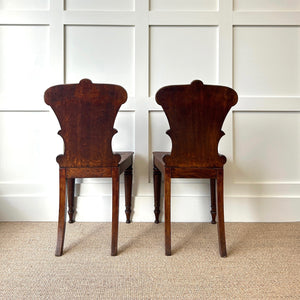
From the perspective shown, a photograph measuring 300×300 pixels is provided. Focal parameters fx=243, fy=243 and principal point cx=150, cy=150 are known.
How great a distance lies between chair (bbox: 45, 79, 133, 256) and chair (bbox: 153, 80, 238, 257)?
281 millimetres

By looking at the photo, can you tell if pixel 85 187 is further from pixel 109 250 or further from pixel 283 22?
pixel 283 22

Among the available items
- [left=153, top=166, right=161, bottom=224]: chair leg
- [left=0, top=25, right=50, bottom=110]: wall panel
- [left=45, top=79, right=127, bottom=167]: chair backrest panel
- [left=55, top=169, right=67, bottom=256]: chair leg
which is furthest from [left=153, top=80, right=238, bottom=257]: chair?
[left=0, top=25, right=50, bottom=110]: wall panel

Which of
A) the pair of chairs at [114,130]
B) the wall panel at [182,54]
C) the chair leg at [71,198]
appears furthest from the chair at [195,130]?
the chair leg at [71,198]

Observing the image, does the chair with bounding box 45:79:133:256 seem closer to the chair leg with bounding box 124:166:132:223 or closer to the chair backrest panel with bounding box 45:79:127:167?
the chair backrest panel with bounding box 45:79:127:167

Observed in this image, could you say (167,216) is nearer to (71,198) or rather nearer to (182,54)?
(71,198)

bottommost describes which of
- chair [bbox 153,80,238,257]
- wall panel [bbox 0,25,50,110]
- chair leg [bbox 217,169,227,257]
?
chair leg [bbox 217,169,227,257]

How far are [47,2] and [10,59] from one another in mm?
545

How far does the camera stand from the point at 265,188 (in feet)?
6.40

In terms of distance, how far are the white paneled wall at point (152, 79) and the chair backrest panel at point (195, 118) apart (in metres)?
0.61

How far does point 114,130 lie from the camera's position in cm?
136

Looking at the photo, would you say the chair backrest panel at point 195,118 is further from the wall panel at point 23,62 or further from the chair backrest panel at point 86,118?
the wall panel at point 23,62

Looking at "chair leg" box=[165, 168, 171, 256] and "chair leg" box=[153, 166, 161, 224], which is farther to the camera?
"chair leg" box=[153, 166, 161, 224]

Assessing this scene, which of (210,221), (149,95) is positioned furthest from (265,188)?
(149,95)

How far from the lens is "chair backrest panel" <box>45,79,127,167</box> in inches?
51.3
